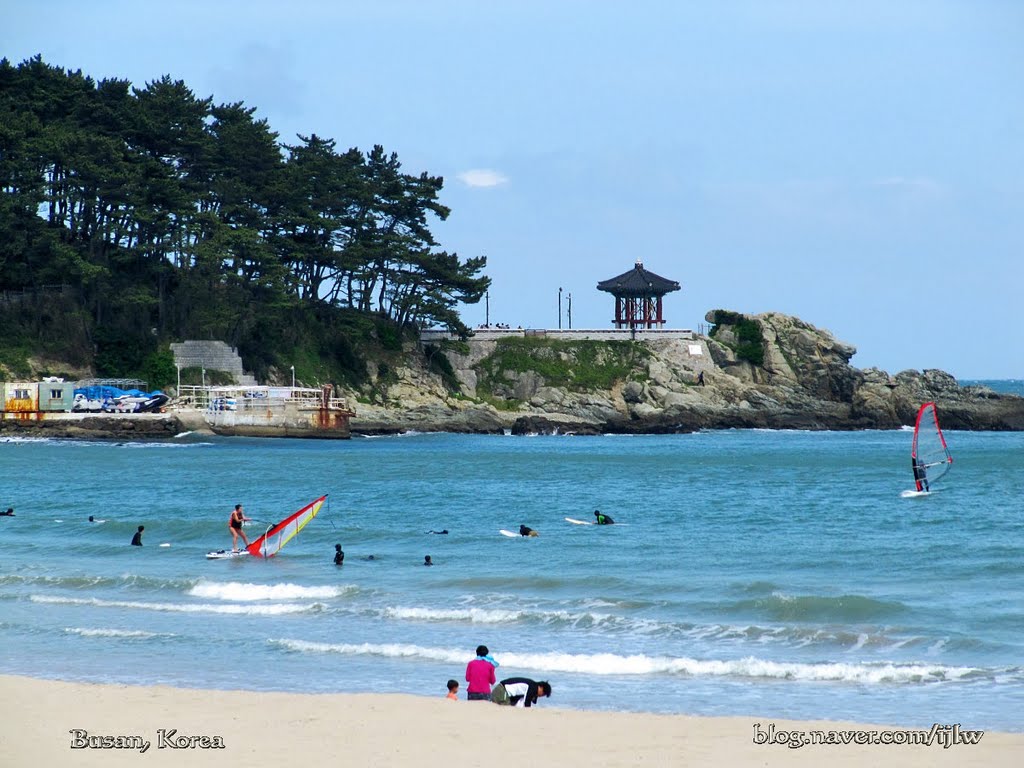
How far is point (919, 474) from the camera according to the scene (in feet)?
147

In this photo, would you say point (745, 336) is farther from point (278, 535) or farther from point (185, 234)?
point (278, 535)

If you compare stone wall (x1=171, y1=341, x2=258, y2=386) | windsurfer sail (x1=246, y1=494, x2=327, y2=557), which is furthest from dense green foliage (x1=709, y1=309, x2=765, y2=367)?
windsurfer sail (x1=246, y1=494, x2=327, y2=557)

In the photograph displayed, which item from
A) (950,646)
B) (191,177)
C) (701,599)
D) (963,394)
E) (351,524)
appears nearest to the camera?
(950,646)

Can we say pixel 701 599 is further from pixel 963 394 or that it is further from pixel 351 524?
pixel 963 394

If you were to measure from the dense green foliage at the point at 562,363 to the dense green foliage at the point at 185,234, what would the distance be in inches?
230

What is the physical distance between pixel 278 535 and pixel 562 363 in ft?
212

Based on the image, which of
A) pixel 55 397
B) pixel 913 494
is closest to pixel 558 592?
pixel 913 494

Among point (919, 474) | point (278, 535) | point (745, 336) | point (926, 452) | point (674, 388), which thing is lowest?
point (278, 535)

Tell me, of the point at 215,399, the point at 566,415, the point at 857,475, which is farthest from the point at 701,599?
the point at 566,415

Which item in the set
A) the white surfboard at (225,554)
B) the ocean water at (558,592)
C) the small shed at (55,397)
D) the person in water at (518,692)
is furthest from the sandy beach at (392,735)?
the small shed at (55,397)

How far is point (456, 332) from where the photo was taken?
3595 inches

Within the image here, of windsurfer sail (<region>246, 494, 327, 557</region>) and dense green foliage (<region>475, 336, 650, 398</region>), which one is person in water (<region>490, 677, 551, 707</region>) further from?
dense green foliage (<region>475, 336, 650, 398</region>)

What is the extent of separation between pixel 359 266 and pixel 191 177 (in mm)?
12318

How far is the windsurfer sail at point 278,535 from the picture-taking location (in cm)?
3038
